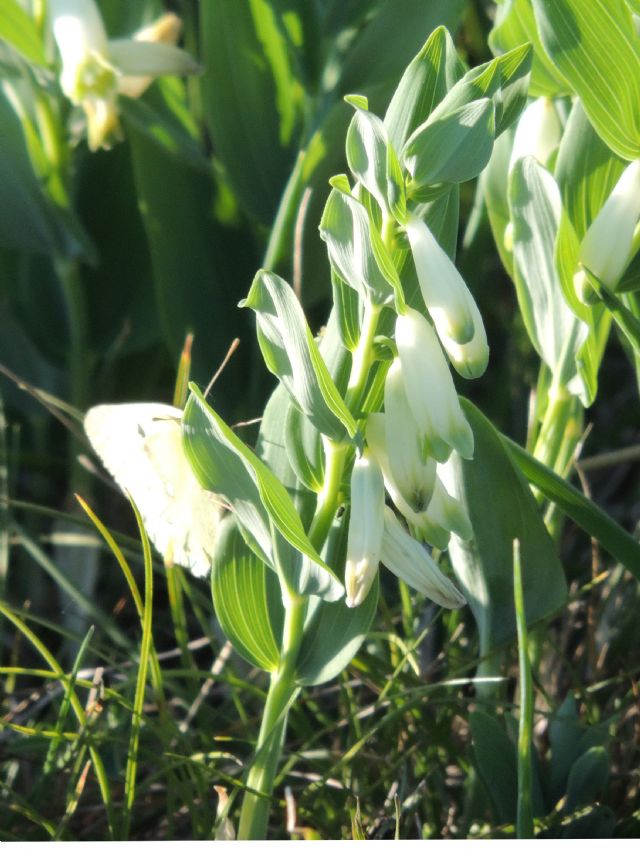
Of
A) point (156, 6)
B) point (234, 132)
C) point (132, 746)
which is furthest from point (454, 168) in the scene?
point (156, 6)

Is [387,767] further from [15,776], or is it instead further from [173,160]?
[173,160]

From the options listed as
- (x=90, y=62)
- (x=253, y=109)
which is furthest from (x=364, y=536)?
(x=253, y=109)

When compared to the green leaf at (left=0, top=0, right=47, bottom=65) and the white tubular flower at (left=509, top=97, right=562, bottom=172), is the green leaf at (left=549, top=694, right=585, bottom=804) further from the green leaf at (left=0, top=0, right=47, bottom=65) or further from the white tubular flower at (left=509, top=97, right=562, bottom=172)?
the green leaf at (left=0, top=0, right=47, bottom=65)

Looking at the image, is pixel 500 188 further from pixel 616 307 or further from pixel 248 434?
pixel 248 434

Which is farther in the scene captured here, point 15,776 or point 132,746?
point 15,776

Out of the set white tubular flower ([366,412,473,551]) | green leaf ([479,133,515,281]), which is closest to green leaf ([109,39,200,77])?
green leaf ([479,133,515,281])

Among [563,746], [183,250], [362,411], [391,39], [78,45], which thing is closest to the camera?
[362,411]
